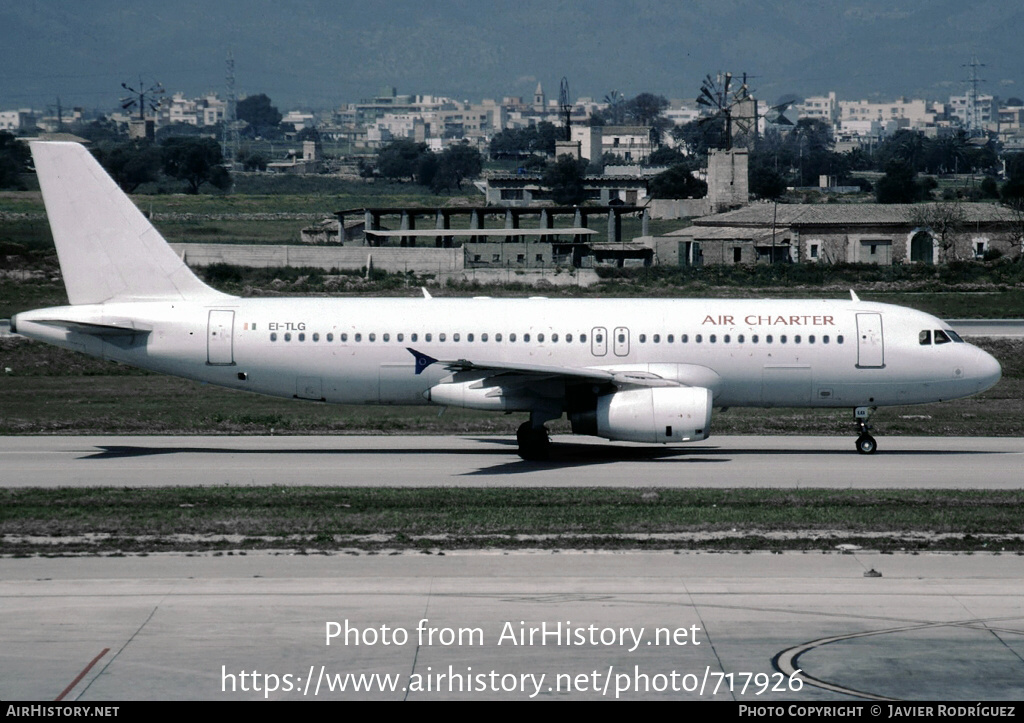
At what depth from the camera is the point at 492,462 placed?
30938mm

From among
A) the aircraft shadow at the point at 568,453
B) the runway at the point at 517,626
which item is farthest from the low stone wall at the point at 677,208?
the runway at the point at 517,626

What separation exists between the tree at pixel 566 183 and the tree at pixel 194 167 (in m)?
42.9

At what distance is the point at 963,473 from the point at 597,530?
35.5ft

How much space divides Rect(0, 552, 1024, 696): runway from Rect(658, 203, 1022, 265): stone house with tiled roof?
7328 cm

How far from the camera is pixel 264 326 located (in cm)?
3175

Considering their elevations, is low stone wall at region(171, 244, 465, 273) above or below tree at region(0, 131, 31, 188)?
below

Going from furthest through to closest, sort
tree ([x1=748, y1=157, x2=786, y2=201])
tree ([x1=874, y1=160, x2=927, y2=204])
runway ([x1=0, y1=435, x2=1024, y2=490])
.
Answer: tree ([x1=748, y1=157, x2=786, y2=201]) < tree ([x1=874, y1=160, x2=927, y2=204]) < runway ([x1=0, y1=435, x2=1024, y2=490])

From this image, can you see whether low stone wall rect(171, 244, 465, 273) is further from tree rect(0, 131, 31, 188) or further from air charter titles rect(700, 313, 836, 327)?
tree rect(0, 131, 31, 188)

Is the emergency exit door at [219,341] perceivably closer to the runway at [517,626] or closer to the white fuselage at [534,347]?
the white fuselage at [534,347]

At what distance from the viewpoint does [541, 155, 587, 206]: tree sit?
484 ft

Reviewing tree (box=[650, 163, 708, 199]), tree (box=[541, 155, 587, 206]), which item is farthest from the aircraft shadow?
tree (box=[650, 163, 708, 199])

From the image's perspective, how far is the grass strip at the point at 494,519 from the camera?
21.9 m

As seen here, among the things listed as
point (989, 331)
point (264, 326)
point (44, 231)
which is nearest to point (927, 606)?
point (264, 326)

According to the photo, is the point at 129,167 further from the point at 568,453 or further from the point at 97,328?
the point at 568,453
